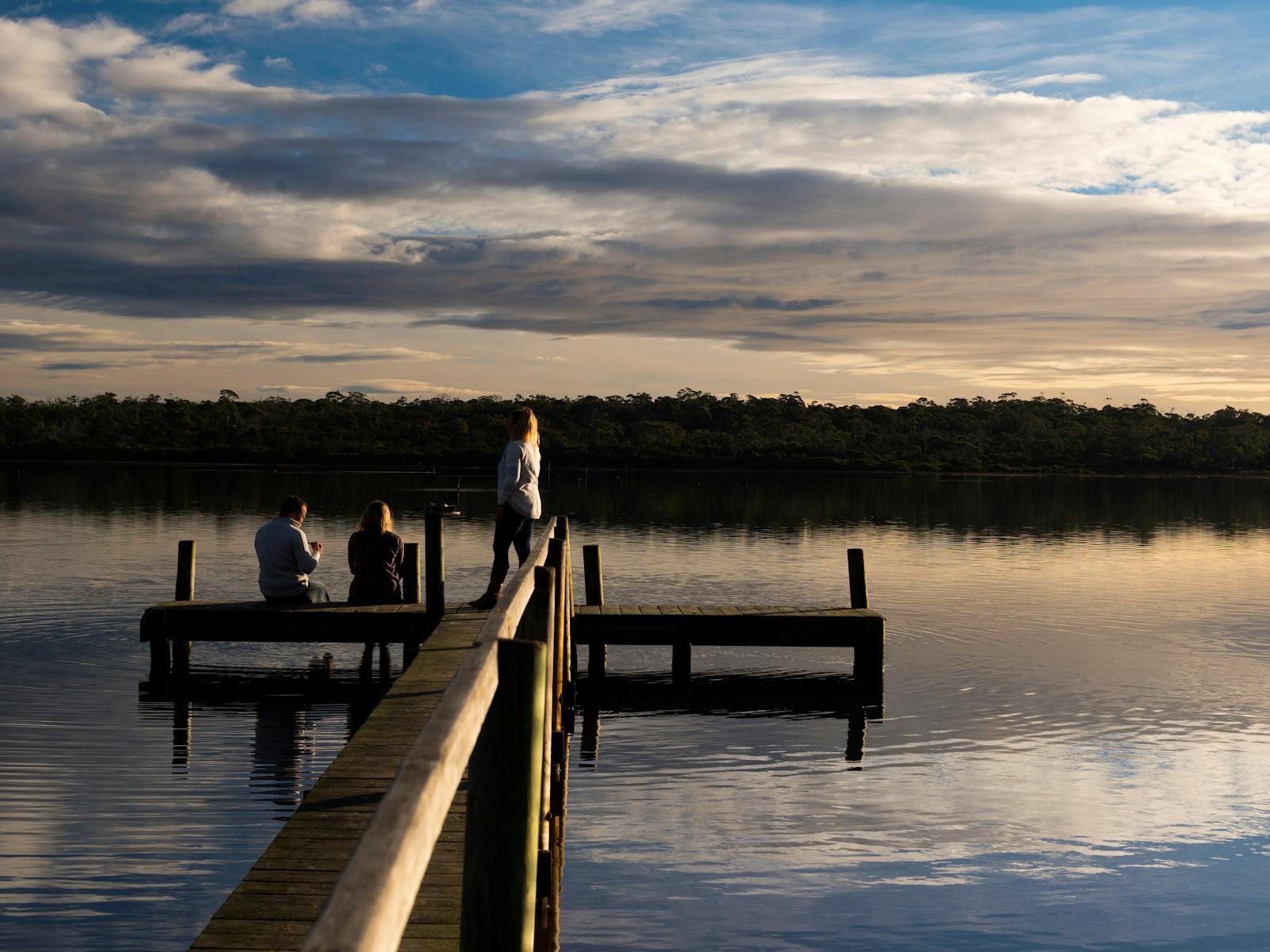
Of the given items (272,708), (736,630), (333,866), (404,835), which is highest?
(404,835)

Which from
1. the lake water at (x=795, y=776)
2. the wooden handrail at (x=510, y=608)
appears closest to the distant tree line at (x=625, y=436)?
the lake water at (x=795, y=776)

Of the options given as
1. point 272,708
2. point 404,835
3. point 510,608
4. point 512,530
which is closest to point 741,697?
point 512,530

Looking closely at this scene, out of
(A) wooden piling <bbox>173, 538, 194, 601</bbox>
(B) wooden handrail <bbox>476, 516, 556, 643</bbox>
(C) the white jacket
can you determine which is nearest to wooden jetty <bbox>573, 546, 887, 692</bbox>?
(C) the white jacket

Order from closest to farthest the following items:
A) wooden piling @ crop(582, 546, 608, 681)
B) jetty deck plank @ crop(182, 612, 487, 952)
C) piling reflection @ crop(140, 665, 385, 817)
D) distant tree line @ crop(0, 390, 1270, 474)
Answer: jetty deck plank @ crop(182, 612, 487, 952)
piling reflection @ crop(140, 665, 385, 817)
wooden piling @ crop(582, 546, 608, 681)
distant tree line @ crop(0, 390, 1270, 474)

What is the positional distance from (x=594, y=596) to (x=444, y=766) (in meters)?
17.0

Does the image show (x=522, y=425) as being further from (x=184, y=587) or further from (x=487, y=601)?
(x=184, y=587)

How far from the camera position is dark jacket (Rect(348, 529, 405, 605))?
17.2 meters

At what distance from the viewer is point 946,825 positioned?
11352 millimetres

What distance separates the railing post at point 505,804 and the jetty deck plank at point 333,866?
130cm

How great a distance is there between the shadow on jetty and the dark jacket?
3.06 meters

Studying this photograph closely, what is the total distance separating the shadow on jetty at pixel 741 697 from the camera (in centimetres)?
1647

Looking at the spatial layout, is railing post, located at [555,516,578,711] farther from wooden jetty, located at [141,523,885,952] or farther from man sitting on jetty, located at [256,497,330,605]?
man sitting on jetty, located at [256,497,330,605]

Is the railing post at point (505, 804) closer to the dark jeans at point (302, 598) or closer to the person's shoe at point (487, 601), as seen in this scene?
the person's shoe at point (487, 601)

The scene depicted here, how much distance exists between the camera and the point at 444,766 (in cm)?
312
